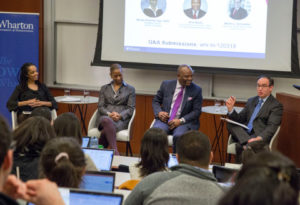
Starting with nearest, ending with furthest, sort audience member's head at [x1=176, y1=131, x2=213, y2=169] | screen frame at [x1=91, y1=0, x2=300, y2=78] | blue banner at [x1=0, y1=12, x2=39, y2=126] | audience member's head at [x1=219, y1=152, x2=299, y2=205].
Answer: audience member's head at [x1=219, y1=152, x2=299, y2=205] → audience member's head at [x1=176, y1=131, x2=213, y2=169] → screen frame at [x1=91, y1=0, x2=300, y2=78] → blue banner at [x1=0, y1=12, x2=39, y2=126]

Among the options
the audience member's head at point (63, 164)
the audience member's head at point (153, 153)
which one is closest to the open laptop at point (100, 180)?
the audience member's head at point (153, 153)

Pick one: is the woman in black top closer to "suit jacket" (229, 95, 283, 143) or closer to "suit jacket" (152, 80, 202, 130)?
"suit jacket" (152, 80, 202, 130)

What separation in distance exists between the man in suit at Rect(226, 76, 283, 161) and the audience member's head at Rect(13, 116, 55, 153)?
271 cm

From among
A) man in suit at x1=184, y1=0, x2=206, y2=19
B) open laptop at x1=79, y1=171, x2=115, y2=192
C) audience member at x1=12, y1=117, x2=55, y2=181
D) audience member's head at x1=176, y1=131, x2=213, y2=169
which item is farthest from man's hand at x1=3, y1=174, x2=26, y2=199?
man in suit at x1=184, y1=0, x2=206, y2=19

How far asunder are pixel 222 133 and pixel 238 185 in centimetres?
549

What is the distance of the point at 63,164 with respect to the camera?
1.94m

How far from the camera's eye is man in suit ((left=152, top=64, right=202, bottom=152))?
5.34 metres

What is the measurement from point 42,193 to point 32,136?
5.34ft

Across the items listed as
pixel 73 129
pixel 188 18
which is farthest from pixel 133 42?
pixel 73 129

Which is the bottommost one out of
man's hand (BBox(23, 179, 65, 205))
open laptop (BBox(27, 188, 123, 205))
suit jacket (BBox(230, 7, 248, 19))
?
open laptop (BBox(27, 188, 123, 205))

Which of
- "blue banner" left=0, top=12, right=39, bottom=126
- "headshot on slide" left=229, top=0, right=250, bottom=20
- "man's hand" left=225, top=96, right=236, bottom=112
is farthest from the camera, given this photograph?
"blue banner" left=0, top=12, right=39, bottom=126

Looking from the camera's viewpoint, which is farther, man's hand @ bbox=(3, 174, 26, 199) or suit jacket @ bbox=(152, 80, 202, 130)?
suit jacket @ bbox=(152, 80, 202, 130)

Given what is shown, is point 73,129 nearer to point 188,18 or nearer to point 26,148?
point 26,148

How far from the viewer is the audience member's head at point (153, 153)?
2904mm
